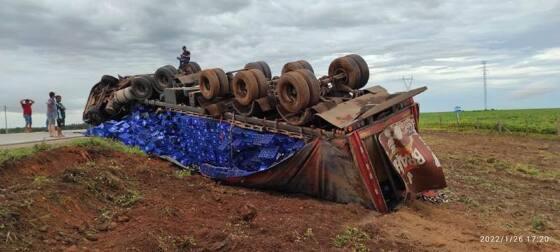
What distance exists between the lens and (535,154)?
61.7 feet

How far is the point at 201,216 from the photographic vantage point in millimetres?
6754

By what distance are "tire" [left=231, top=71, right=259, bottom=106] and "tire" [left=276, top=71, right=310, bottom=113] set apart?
63cm

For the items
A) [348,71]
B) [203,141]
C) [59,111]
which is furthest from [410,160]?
[59,111]

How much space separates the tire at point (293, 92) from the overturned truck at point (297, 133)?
0.02 metres

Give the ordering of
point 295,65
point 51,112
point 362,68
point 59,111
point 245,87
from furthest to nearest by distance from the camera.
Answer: point 59,111, point 51,112, point 295,65, point 362,68, point 245,87

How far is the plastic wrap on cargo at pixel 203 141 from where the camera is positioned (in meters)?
9.18

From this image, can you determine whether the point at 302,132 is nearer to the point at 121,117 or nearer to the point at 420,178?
the point at 420,178

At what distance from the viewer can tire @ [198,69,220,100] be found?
10474mm

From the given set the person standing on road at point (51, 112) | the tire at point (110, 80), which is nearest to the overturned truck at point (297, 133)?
the tire at point (110, 80)

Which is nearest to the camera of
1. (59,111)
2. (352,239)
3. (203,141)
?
(352,239)

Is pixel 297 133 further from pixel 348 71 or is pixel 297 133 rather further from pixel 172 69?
pixel 172 69

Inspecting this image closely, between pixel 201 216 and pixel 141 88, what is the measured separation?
6.93m

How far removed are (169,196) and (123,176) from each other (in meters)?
0.98

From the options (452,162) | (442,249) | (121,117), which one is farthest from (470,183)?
(121,117)
